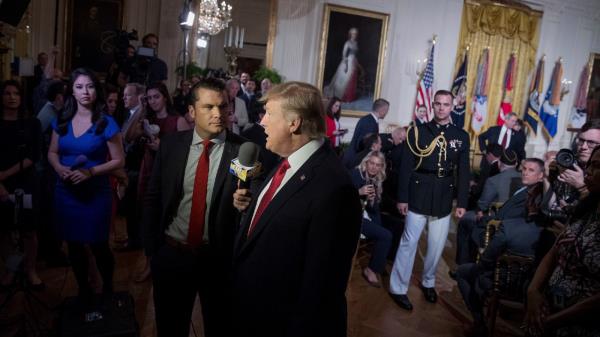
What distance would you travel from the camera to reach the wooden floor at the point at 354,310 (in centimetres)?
346

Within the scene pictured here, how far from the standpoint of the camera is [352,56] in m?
9.82

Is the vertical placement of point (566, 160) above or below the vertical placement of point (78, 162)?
above

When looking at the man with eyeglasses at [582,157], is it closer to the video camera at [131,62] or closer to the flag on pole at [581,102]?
the video camera at [131,62]

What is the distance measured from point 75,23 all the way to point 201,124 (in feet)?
23.4

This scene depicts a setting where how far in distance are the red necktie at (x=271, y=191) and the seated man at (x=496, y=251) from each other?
2.19m

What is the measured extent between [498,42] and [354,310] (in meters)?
9.23

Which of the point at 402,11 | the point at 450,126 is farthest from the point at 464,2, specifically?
the point at 450,126

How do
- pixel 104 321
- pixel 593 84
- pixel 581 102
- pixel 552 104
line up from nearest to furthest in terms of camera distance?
pixel 104 321, pixel 552 104, pixel 581 102, pixel 593 84

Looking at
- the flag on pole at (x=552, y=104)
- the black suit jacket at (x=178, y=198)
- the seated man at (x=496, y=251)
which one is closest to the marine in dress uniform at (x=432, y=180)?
the seated man at (x=496, y=251)

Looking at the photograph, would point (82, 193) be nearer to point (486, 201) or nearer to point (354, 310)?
point (354, 310)

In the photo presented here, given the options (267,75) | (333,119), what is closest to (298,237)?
(333,119)

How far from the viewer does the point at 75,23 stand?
8.38 meters

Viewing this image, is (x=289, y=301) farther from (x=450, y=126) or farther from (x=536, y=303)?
(x=450, y=126)

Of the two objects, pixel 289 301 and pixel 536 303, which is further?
pixel 536 303
